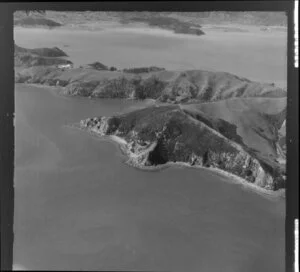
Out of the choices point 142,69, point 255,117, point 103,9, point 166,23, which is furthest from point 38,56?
point 255,117

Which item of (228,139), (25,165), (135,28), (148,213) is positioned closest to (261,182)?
(228,139)

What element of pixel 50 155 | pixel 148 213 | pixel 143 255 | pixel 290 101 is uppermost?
pixel 290 101

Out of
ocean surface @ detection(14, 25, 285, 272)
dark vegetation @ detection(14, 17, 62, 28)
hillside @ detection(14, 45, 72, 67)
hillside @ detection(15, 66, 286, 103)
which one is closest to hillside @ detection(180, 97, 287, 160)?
hillside @ detection(15, 66, 286, 103)

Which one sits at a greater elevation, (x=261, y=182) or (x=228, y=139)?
(x=228, y=139)

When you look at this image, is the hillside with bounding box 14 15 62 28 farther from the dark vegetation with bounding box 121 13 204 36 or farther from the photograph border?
the dark vegetation with bounding box 121 13 204 36

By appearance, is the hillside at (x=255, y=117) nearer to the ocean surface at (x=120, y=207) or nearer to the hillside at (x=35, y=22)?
the ocean surface at (x=120, y=207)

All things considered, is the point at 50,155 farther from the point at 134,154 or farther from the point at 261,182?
the point at 261,182
